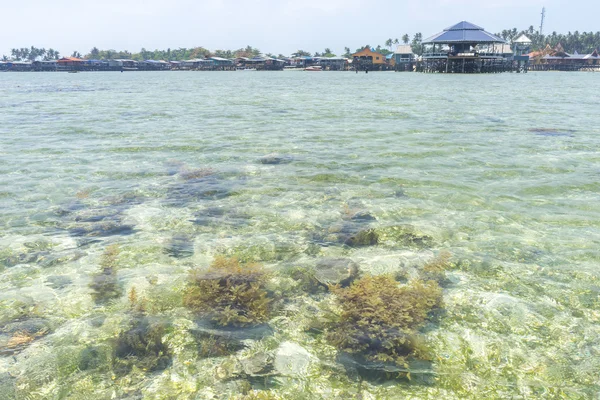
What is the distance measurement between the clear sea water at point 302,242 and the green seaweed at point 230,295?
22 centimetres

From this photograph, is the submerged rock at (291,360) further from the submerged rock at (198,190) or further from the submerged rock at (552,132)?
the submerged rock at (552,132)

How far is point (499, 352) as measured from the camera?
172 inches

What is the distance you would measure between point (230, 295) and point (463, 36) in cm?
10040

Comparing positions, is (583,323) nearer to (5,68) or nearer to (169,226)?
(169,226)

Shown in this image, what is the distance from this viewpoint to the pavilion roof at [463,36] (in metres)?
88.1

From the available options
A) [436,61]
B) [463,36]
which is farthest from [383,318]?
[436,61]

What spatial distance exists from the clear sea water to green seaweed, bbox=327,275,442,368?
0.21 m

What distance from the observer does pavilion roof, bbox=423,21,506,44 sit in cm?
8806

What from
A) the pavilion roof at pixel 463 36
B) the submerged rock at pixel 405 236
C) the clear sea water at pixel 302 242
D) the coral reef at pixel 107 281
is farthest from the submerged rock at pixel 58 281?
the pavilion roof at pixel 463 36

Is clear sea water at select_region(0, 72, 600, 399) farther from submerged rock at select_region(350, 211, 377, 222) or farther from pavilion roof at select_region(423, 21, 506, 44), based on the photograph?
pavilion roof at select_region(423, 21, 506, 44)

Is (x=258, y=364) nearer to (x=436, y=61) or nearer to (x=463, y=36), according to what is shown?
(x=463, y=36)

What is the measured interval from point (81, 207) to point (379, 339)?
7.31 meters

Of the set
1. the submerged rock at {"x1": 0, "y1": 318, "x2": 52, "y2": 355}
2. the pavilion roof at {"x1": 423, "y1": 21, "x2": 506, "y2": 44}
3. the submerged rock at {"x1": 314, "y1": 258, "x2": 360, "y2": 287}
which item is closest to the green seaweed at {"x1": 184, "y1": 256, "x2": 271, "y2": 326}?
the submerged rock at {"x1": 314, "y1": 258, "x2": 360, "y2": 287}

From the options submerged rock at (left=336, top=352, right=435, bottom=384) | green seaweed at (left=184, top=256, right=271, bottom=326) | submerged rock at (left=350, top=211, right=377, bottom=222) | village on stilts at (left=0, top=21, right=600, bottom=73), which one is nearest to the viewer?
submerged rock at (left=336, top=352, right=435, bottom=384)
